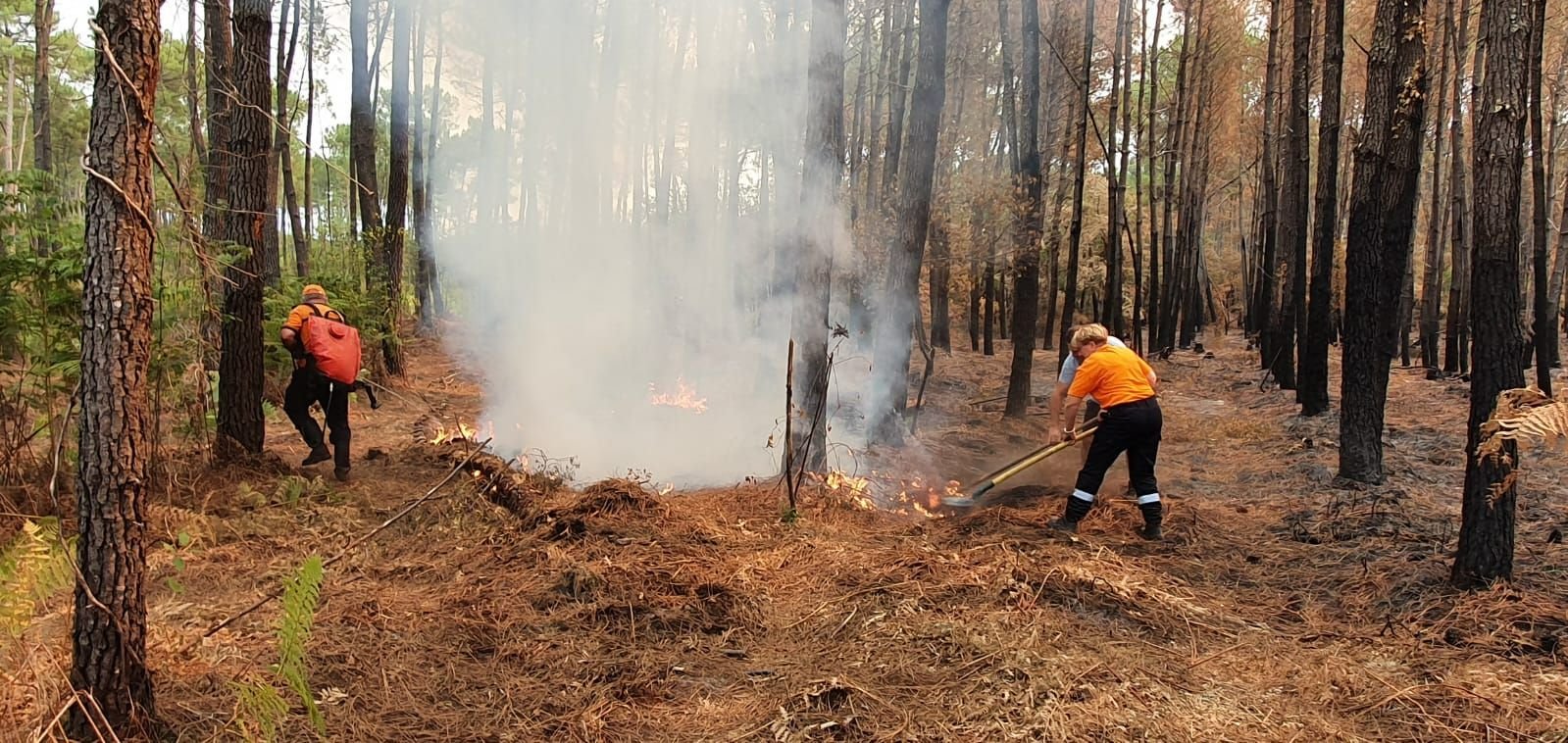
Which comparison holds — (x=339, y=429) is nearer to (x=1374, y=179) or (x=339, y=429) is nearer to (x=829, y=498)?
(x=829, y=498)

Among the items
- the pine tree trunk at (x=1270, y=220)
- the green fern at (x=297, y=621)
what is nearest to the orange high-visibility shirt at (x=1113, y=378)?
the green fern at (x=297, y=621)

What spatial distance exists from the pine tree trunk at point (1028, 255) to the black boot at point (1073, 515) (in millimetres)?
6676

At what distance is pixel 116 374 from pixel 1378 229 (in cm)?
917

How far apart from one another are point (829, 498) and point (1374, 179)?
5.86 metres

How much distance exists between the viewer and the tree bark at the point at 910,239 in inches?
391

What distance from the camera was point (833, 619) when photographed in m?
4.35

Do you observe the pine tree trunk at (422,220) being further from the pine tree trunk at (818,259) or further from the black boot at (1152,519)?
the black boot at (1152,519)

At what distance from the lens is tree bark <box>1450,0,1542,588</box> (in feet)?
13.7

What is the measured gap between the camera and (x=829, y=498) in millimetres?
6996

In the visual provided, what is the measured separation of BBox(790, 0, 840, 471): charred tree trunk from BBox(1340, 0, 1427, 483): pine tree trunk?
4.82 m

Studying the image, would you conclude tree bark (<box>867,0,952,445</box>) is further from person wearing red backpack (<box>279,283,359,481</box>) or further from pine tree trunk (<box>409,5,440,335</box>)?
pine tree trunk (<box>409,5,440,335</box>)

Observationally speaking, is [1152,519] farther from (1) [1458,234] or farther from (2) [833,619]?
(1) [1458,234]

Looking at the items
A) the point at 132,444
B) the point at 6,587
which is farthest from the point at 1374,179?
the point at 6,587

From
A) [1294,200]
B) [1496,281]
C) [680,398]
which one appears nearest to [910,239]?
[680,398]
